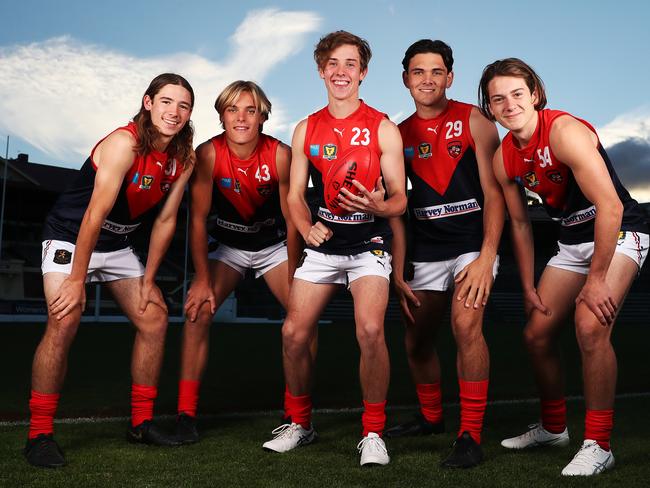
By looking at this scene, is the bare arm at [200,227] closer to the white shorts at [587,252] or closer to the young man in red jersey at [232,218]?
the young man in red jersey at [232,218]

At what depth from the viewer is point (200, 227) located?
464cm

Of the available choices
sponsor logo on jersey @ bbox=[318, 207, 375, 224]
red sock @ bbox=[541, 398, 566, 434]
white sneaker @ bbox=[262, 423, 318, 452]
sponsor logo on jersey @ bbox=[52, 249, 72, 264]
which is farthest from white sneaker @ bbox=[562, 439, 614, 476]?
sponsor logo on jersey @ bbox=[52, 249, 72, 264]

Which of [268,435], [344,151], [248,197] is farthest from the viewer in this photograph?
[248,197]

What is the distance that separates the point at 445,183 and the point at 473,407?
140 cm

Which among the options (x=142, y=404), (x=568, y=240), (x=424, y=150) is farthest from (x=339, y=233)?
(x=142, y=404)

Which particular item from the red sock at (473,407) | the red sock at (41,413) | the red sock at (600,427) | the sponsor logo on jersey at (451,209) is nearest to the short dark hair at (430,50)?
the sponsor logo on jersey at (451,209)

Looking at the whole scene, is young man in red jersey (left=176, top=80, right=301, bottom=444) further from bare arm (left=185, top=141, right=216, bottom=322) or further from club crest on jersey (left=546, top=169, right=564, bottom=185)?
club crest on jersey (left=546, top=169, right=564, bottom=185)

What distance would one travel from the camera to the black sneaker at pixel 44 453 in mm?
3599

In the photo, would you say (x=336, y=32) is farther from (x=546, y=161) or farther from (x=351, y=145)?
(x=546, y=161)

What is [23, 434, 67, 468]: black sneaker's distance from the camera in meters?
3.60

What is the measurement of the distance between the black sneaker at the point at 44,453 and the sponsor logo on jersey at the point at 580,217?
9.94 ft

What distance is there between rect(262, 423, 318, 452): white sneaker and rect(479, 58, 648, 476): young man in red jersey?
120 centimetres

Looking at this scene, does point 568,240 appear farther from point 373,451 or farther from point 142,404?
point 142,404

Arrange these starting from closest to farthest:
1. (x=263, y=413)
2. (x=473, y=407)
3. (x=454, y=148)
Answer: (x=473, y=407)
(x=454, y=148)
(x=263, y=413)
